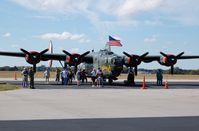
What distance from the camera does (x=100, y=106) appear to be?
17453mm

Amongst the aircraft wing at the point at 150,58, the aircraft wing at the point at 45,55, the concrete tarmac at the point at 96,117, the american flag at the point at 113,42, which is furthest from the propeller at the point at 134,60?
the concrete tarmac at the point at 96,117

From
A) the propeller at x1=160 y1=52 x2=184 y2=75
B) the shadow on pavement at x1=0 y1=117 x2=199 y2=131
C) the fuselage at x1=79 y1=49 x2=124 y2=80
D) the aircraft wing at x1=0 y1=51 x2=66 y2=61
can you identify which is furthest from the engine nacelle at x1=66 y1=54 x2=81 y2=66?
the shadow on pavement at x1=0 y1=117 x2=199 y2=131

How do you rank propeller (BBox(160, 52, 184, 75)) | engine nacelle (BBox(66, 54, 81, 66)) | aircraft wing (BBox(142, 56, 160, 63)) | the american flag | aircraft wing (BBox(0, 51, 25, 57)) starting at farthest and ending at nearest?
the american flag → aircraft wing (BBox(142, 56, 160, 63)) → aircraft wing (BBox(0, 51, 25, 57)) → propeller (BBox(160, 52, 184, 75)) → engine nacelle (BBox(66, 54, 81, 66))

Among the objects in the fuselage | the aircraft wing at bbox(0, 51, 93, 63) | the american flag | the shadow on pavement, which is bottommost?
the shadow on pavement

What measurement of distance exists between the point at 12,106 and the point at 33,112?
7.47 feet

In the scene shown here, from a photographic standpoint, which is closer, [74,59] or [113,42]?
[74,59]

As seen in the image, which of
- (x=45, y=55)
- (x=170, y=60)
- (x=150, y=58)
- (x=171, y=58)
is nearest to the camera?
(x=171, y=58)

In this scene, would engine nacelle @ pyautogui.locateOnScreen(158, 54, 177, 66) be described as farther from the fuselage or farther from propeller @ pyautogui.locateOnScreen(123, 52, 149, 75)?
the fuselage

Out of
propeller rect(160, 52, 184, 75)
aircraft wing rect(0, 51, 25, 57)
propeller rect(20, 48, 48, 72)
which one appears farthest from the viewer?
aircraft wing rect(0, 51, 25, 57)

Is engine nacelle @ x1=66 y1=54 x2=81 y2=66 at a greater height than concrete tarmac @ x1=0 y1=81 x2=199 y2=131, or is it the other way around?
engine nacelle @ x1=66 y1=54 x2=81 y2=66

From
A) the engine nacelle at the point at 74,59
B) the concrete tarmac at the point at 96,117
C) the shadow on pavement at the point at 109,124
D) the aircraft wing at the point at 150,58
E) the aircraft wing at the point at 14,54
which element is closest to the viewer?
the shadow on pavement at the point at 109,124

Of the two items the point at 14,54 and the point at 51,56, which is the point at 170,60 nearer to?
the point at 51,56

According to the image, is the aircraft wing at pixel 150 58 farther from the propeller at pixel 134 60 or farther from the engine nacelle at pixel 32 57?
the engine nacelle at pixel 32 57

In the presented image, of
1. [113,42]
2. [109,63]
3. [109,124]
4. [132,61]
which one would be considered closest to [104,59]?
[109,63]
